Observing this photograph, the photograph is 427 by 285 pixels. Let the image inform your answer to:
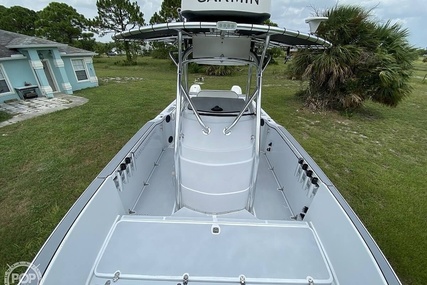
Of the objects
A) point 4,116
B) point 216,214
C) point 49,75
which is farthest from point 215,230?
point 49,75

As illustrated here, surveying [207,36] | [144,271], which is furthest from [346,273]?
[207,36]

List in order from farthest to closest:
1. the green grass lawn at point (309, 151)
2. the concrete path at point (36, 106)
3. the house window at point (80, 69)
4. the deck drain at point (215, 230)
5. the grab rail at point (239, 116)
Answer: the house window at point (80, 69), the concrete path at point (36, 106), the green grass lawn at point (309, 151), the grab rail at point (239, 116), the deck drain at point (215, 230)

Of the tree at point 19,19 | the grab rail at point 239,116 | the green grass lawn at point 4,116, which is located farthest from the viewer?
the tree at point 19,19

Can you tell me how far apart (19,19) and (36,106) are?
78.5ft

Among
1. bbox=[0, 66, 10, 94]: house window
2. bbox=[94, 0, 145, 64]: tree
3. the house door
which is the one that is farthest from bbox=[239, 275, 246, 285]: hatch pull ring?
bbox=[94, 0, 145, 64]: tree

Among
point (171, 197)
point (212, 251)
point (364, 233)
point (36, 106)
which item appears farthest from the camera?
point (36, 106)

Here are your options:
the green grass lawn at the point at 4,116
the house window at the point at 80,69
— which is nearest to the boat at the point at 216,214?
the green grass lawn at the point at 4,116

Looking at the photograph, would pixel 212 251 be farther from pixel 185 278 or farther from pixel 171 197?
pixel 171 197

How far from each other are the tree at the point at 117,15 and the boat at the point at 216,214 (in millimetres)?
17729

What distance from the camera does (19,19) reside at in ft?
70.8

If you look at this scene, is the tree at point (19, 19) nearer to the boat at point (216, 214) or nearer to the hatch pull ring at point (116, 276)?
the boat at point (216, 214)

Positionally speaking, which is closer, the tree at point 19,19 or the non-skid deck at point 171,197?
the non-skid deck at point 171,197

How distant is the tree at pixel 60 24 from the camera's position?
18.6 m

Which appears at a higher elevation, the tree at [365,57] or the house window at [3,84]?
the tree at [365,57]
